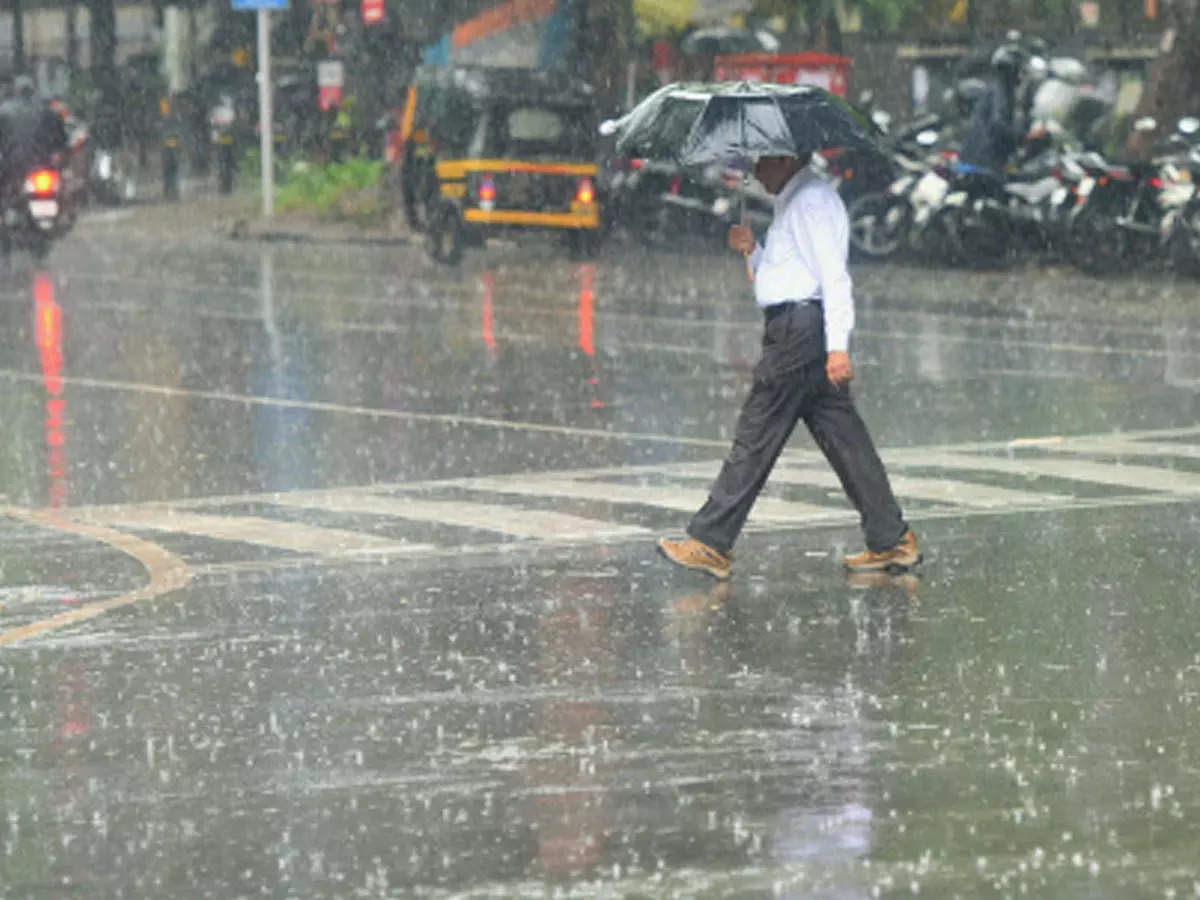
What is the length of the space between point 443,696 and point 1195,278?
20831 millimetres

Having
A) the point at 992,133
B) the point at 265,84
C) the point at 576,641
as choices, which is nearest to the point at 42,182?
the point at 265,84

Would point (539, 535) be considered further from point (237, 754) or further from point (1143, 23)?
point (1143, 23)

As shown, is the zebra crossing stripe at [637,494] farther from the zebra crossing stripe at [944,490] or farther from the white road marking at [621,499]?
the zebra crossing stripe at [944,490]

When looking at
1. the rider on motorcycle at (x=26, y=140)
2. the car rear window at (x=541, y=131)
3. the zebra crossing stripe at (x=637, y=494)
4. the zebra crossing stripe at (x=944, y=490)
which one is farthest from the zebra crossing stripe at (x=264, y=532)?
the rider on motorcycle at (x=26, y=140)

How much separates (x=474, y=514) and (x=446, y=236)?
20893mm

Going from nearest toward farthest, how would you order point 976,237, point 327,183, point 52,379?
point 52,379 → point 976,237 → point 327,183

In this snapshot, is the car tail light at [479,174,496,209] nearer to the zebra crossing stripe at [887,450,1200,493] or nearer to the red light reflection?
the red light reflection

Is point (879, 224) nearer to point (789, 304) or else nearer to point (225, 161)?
point (789, 304)

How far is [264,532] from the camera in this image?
12.6 metres

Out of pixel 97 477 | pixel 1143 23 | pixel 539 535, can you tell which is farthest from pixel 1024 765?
pixel 1143 23

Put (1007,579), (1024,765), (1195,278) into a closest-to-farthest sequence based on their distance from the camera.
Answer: (1024,765) < (1007,579) < (1195,278)

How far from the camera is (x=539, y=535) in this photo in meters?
12.3

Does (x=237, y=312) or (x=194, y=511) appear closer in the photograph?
(x=194, y=511)

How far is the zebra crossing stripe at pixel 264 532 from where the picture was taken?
39.4 feet
